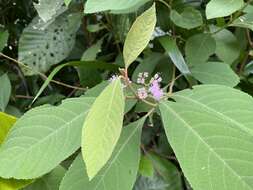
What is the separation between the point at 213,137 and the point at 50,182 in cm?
25

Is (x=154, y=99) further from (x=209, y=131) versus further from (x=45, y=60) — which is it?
(x=45, y=60)

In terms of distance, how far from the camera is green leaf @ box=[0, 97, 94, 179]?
569 millimetres

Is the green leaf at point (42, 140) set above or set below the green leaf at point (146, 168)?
above

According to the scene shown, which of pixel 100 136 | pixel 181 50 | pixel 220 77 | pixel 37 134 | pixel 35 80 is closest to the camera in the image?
pixel 100 136

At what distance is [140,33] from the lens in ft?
1.84

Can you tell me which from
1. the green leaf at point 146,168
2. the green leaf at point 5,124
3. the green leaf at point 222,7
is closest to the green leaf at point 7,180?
the green leaf at point 5,124

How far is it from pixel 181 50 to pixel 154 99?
0.26 meters

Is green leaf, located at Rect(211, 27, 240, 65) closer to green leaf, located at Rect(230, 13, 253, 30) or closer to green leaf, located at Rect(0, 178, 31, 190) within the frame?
green leaf, located at Rect(230, 13, 253, 30)

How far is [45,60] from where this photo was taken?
3.03 ft

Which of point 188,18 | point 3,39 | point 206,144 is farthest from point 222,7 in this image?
point 3,39

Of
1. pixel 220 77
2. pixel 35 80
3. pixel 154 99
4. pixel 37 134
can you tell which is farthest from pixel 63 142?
pixel 35 80

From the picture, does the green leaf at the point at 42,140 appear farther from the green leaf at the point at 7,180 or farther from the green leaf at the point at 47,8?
the green leaf at the point at 47,8

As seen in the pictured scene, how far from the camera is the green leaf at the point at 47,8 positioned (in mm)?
809

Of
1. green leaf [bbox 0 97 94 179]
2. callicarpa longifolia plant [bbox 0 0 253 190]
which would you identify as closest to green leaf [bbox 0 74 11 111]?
callicarpa longifolia plant [bbox 0 0 253 190]
